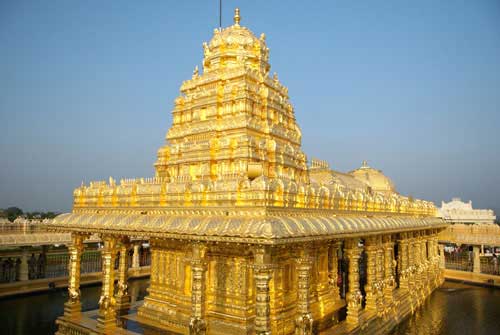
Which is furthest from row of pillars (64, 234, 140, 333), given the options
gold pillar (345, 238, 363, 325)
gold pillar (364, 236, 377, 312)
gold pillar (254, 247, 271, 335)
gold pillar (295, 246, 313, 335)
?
gold pillar (364, 236, 377, 312)

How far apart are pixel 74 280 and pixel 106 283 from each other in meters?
2.37

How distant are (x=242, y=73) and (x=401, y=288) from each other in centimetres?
1522

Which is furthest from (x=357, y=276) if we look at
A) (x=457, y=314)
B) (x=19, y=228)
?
(x=19, y=228)

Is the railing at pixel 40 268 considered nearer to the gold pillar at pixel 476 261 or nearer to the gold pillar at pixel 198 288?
the gold pillar at pixel 198 288

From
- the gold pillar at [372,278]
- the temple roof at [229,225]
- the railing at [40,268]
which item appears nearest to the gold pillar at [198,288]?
the temple roof at [229,225]

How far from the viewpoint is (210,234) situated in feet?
35.8

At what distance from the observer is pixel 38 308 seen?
22094 millimetres

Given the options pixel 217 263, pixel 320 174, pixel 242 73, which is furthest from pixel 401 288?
pixel 242 73


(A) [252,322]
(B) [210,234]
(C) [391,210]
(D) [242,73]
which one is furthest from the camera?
(C) [391,210]

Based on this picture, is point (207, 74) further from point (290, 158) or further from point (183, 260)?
point (183, 260)

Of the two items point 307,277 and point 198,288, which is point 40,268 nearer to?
point 198,288

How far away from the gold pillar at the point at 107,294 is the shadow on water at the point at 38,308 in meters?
4.69

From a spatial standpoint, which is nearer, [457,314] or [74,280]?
[74,280]

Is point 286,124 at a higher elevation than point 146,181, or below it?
higher
